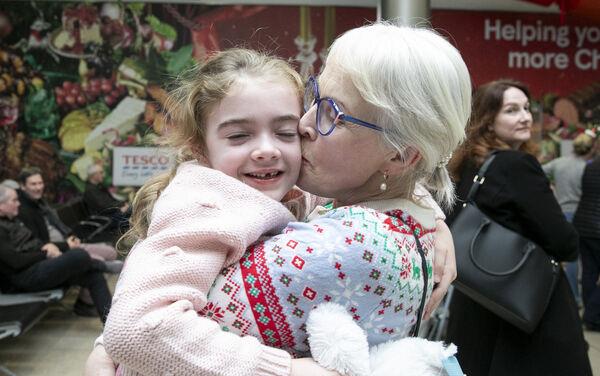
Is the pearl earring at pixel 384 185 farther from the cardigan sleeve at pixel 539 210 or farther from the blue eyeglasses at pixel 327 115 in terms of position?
the cardigan sleeve at pixel 539 210

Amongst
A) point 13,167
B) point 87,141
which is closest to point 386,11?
point 87,141

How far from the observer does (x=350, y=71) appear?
1.10 metres

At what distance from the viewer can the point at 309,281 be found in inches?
39.7

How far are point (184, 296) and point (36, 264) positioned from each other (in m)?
4.80

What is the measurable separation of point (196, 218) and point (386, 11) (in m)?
3.22

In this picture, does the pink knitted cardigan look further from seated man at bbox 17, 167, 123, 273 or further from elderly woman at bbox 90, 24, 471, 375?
seated man at bbox 17, 167, 123, 273

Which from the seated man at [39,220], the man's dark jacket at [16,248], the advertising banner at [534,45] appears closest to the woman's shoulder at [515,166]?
the man's dark jacket at [16,248]

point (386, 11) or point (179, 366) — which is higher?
point (386, 11)

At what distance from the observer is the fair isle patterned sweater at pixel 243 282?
0.94 m

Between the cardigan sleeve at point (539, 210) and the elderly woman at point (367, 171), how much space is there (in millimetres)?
1319

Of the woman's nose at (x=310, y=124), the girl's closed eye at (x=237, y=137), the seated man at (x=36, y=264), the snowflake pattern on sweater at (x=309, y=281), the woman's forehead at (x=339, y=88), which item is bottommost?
the seated man at (x=36, y=264)

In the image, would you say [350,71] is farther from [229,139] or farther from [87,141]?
[87,141]

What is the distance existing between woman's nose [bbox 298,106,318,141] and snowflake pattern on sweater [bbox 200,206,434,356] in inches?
7.6

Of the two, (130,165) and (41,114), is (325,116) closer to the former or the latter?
(130,165)
